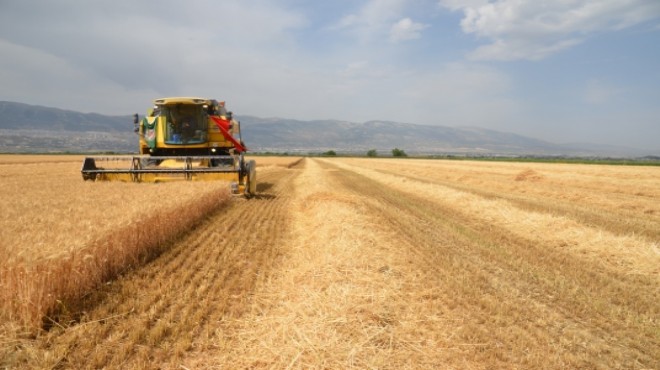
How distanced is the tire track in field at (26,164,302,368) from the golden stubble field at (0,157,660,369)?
18 millimetres

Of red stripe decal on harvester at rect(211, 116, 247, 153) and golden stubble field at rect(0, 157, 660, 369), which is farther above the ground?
red stripe decal on harvester at rect(211, 116, 247, 153)

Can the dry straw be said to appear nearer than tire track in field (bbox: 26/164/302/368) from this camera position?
No

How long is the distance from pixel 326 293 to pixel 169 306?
1.71 metres

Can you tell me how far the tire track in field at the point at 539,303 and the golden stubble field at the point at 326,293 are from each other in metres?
0.02

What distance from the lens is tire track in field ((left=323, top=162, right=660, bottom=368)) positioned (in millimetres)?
3506

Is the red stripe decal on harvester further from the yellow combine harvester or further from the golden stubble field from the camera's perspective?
the golden stubble field

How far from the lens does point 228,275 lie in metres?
5.20

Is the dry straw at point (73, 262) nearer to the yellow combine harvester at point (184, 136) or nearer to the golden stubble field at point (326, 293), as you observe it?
the golden stubble field at point (326, 293)

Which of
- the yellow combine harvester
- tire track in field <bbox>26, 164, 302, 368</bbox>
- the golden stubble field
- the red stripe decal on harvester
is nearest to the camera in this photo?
tire track in field <bbox>26, 164, 302, 368</bbox>

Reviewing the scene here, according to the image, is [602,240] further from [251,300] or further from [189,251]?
[189,251]

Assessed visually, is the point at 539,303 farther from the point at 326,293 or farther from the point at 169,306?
the point at 169,306

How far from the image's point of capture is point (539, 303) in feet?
14.9

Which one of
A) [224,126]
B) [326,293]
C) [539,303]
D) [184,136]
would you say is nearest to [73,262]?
[326,293]

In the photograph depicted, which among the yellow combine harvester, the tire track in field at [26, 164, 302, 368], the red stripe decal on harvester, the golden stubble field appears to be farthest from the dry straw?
the red stripe decal on harvester
